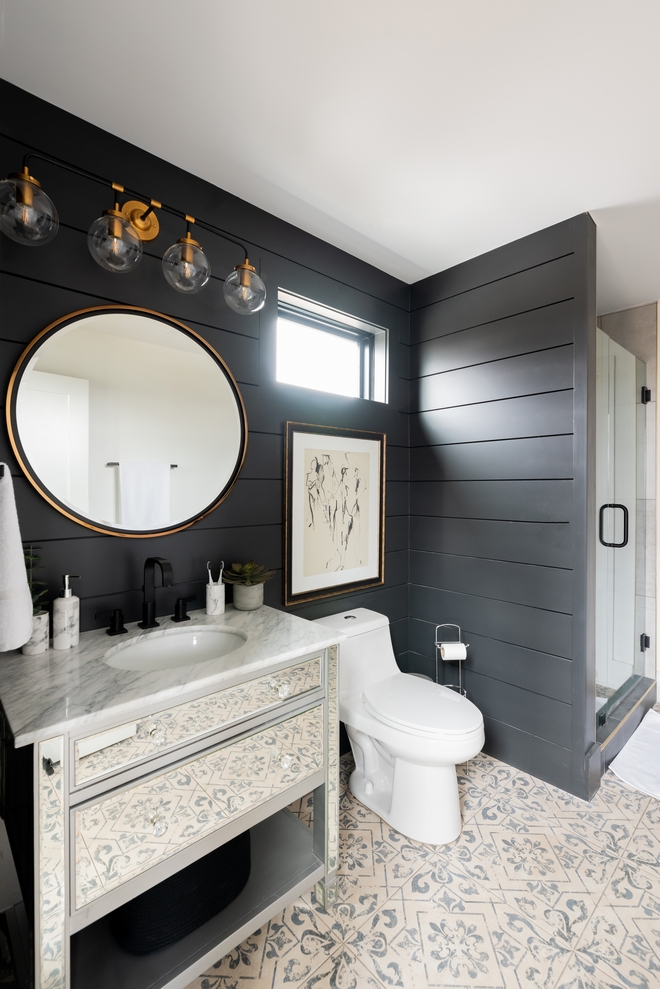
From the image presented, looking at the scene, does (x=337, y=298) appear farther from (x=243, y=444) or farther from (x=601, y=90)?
(x=601, y=90)

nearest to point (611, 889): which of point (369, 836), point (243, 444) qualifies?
point (369, 836)

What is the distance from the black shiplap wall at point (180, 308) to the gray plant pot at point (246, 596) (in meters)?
0.14

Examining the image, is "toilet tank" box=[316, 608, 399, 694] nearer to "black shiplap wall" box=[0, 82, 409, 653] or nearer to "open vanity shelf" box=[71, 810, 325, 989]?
"black shiplap wall" box=[0, 82, 409, 653]

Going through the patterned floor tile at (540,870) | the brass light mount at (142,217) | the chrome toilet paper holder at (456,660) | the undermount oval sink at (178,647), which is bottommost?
the patterned floor tile at (540,870)

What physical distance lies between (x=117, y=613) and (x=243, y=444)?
77 centimetres

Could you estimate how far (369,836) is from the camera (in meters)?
1.76

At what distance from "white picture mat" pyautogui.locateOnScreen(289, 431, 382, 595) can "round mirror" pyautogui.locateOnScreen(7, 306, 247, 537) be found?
12.8 inches

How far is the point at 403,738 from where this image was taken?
1.69m

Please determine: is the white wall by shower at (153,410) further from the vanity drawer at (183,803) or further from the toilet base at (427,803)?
the toilet base at (427,803)

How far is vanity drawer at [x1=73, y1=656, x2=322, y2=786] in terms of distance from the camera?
0.95m

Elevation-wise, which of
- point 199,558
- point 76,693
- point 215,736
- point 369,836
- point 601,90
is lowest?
point 369,836

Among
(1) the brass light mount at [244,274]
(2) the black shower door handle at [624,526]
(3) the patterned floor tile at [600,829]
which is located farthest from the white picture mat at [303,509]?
(3) the patterned floor tile at [600,829]

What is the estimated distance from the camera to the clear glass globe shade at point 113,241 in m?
1.24

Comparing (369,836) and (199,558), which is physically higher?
(199,558)
